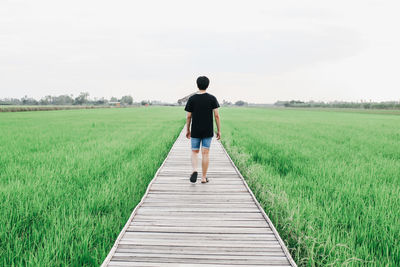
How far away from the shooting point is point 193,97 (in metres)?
3.79

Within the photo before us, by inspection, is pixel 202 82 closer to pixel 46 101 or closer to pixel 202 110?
pixel 202 110

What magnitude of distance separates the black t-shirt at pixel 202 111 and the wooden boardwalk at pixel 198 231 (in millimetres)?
995

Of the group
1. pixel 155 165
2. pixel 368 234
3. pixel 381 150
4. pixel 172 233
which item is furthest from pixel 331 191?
pixel 381 150

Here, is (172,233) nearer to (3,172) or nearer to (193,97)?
(193,97)

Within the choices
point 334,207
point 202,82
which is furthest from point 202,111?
point 334,207

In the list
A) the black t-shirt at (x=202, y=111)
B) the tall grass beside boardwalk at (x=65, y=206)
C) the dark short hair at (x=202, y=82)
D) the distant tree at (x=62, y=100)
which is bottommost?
the tall grass beside boardwalk at (x=65, y=206)

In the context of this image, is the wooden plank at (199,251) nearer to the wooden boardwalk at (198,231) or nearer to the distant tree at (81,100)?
the wooden boardwalk at (198,231)

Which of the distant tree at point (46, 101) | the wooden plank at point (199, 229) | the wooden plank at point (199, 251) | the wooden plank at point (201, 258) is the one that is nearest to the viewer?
the wooden plank at point (201, 258)

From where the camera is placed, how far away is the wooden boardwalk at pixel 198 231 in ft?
6.62

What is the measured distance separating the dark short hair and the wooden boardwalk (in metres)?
1.73

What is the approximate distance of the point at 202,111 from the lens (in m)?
3.75

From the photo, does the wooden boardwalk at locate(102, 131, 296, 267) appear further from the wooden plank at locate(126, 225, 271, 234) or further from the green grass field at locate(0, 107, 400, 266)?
the green grass field at locate(0, 107, 400, 266)

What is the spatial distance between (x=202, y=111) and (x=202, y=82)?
0.47 meters

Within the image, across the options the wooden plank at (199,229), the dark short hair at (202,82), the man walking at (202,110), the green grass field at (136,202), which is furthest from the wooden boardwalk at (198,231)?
the dark short hair at (202,82)
